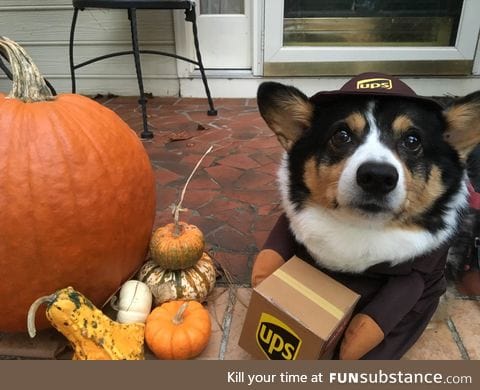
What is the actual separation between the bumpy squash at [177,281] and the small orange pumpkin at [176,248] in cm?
3

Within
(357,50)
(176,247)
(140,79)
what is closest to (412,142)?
(176,247)

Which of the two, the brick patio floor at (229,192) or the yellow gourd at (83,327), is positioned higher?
the yellow gourd at (83,327)

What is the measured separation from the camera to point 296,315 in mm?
1189

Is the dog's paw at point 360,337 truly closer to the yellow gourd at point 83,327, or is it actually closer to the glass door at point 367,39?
the yellow gourd at point 83,327

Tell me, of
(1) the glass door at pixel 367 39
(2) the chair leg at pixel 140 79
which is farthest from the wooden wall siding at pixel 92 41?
(1) the glass door at pixel 367 39

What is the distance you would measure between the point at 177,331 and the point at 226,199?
1121mm

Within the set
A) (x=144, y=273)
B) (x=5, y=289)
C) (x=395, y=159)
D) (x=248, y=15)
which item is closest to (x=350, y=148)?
(x=395, y=159)

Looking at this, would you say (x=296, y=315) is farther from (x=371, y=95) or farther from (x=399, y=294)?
(x=371, y=95)

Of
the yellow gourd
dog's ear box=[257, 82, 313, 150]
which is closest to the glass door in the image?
dog's ear box=[257, 82, 313, 150]

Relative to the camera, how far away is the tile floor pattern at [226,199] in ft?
4.74

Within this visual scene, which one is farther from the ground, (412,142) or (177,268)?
(412,142)

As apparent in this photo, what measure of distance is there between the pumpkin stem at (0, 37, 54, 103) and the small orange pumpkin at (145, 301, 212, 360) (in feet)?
2.64

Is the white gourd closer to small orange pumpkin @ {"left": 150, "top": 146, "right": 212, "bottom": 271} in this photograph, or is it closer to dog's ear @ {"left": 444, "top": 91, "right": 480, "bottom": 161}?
small orange pumpkin @ {"left": 150, "top": 146, "right": 212, "bottom": 271}

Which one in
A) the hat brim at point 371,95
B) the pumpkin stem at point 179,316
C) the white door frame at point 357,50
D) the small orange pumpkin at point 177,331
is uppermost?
the hat brim at point 371,95
